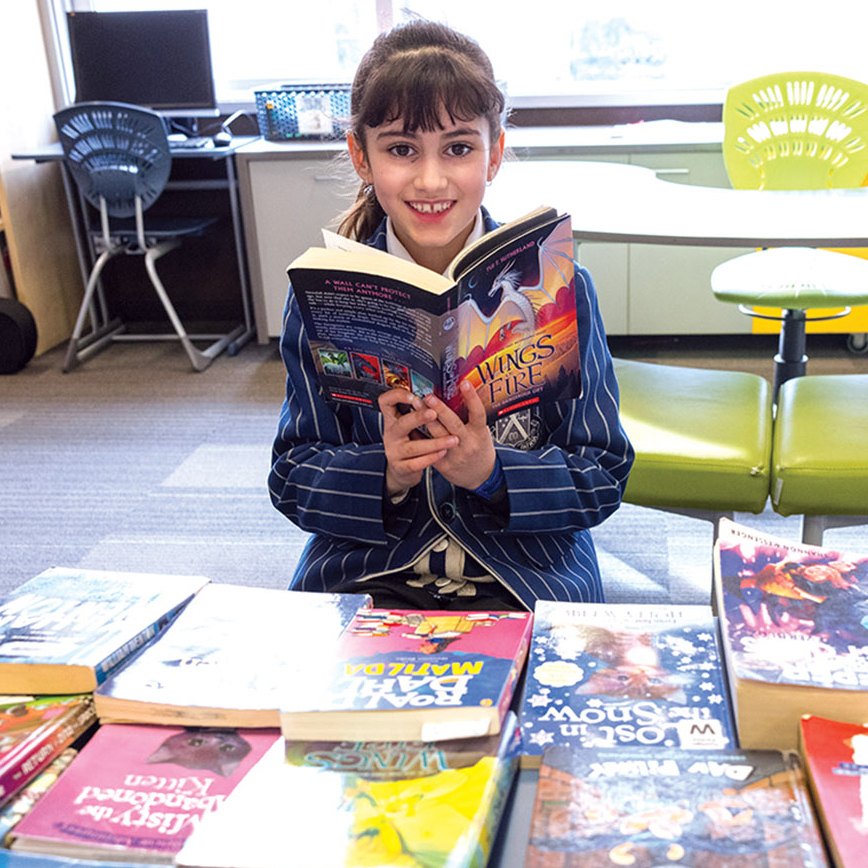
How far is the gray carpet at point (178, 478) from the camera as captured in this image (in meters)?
2.43

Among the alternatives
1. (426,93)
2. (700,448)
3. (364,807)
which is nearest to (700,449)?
(700,448)

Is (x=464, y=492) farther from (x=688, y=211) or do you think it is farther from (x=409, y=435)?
(x=688, y=211)

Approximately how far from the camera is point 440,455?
105cm

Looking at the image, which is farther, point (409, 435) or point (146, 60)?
point (146, 60)

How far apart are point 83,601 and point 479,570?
464mm

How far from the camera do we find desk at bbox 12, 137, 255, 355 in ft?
12.2

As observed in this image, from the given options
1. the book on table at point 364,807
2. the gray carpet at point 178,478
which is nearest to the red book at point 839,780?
the book on table at point 364,807

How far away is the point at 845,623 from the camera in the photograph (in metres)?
0.80

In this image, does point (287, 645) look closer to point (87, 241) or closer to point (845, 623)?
point (845, 623)

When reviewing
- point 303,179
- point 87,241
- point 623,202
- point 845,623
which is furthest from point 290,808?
point 87,241

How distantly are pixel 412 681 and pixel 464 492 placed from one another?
0.46 metres

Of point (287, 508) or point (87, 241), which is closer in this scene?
point (287, 508)

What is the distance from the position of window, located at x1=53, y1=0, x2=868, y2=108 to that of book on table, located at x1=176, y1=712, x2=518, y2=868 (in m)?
3.59

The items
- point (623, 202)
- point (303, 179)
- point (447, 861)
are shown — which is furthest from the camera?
point (303, 179)
